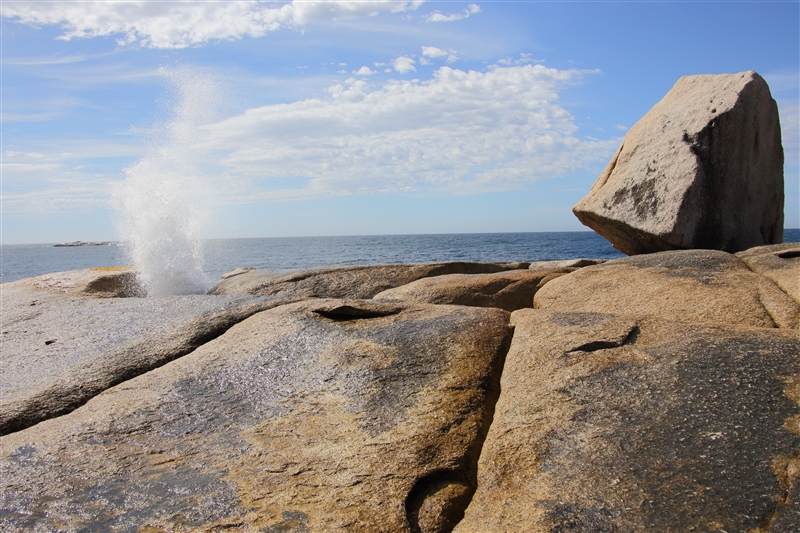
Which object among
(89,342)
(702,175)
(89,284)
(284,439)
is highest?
(702,175)

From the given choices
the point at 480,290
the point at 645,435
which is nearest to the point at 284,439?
the point at 645,435

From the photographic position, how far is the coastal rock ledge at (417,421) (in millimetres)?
2941

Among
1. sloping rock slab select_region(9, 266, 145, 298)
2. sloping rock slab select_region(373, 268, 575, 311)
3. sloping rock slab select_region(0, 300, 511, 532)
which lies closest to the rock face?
sloping rock slab select_region(373, 268, 575, 311)

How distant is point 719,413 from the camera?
3381mm

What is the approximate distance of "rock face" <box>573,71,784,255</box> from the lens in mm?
8477

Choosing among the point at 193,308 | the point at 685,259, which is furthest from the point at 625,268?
the point at 193,308

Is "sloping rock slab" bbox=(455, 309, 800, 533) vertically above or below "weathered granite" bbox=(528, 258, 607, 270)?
below

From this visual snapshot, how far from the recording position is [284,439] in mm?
3580

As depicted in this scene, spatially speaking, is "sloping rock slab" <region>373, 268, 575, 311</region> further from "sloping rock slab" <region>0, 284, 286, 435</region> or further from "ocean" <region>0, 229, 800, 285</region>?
"ocean" <region>0, 229, 800, 285</region>

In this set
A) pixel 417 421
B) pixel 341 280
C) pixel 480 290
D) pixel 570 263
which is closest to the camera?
pixel 417 421

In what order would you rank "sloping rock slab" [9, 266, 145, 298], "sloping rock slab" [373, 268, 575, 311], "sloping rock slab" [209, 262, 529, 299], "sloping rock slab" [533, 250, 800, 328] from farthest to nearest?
"sloping rock slab" [9, 266, 145, 298], "sloping rock slab" [209, 262, 529, 299], "sloping rock slab" [373, 268, 575, 311], "sloping rock slab" [533, 250, 800, 328]

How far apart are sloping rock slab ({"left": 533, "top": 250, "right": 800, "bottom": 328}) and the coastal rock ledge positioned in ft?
0.13

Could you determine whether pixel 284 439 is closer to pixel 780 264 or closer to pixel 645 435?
pixel 645 435

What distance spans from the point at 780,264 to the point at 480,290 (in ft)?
10.3
